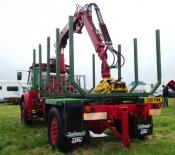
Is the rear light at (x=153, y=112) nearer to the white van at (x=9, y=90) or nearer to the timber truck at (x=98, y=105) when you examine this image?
the timber truck at (x=98, y=105)

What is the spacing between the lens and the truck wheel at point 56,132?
8047 millimetres

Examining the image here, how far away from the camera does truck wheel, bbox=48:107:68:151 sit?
805 cm

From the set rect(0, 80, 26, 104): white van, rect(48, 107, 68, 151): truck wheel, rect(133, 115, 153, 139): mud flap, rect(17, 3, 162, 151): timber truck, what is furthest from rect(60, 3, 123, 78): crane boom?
Result: rect(0, 80, 26, 104): white van

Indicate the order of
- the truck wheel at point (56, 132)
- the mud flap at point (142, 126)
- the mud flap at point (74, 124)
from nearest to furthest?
1. the mud flap at point (74, 124)
2. the truck wheel at point (56, 132)
3. the mud flap at point (142, 126)

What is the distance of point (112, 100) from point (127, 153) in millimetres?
1497

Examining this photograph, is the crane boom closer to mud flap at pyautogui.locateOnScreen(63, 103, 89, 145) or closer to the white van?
mud flap at pyautogui.locateOnScreen(63, 103, 89, 145)

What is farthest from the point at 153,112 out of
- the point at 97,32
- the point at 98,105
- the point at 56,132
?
the point at 97,32

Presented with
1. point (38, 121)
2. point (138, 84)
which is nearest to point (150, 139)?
point (138, 84)

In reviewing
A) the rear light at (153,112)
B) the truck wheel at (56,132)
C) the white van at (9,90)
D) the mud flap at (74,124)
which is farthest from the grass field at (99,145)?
the white van at (9,90)

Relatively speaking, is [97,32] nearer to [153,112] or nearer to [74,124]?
[153,112]

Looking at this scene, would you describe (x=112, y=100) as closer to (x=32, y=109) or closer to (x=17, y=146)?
(x=17, y=146)

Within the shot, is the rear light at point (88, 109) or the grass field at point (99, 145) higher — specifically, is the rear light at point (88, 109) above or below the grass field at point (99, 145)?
above

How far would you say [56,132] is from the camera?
28.1ft

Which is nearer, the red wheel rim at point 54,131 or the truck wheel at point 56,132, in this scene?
the truck wheel at point 56,132
